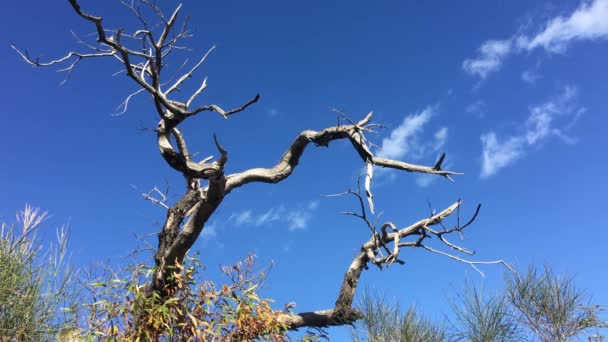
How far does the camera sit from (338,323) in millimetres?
4309

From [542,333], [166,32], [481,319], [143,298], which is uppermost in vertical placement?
[166,32]

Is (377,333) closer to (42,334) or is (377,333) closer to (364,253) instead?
(364,253)

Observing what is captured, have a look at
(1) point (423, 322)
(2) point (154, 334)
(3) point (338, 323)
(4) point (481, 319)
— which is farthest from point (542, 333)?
(2) point (154, 334)

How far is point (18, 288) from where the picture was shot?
12.7ft

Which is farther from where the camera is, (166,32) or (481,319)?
(481,319)

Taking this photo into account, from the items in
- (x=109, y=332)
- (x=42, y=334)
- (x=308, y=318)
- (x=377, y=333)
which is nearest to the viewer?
(x=109, y=332)

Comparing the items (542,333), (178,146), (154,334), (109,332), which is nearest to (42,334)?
(109,332)

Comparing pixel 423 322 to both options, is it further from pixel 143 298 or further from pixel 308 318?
pixel 143 298

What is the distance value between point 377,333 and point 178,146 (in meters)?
2.16

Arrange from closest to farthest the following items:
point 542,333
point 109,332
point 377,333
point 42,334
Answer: point 109,332, point 42,334, point 377,333, point 542,333

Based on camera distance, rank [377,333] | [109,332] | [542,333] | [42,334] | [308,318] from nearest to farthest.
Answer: [109,332]
[42,334]
[308,318]
[377,333]
[542,333]

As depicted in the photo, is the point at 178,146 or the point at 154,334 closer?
the point at 154,334

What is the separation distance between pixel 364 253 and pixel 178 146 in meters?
1.63

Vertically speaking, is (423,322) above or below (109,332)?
above
